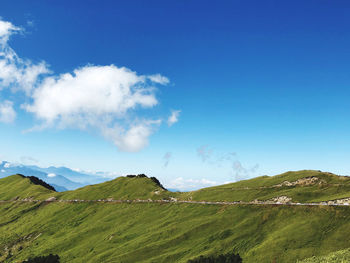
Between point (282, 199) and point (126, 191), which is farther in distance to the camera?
point (126, 191)

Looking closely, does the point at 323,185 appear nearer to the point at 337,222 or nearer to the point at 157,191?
the point at 337,222

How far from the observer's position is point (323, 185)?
8719 cm

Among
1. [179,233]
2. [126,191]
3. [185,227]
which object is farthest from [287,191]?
[126,191]

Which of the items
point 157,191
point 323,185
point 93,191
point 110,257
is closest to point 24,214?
point 93,191

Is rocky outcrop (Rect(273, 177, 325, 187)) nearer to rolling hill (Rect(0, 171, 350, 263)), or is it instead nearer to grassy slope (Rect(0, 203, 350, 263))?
rolling hill (Rect(0, 171, 350, 263))

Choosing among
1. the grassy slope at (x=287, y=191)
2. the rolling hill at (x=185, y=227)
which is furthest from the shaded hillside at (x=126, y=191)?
the grassy slope at (x=287, y=191)

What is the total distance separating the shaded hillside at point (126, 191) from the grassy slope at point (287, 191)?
2189 centimetres

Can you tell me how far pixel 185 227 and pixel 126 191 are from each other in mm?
70291

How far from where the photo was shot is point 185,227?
80.9m

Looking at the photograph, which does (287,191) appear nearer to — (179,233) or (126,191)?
(179,233)

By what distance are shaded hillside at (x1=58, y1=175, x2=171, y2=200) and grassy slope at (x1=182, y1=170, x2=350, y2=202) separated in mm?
21894

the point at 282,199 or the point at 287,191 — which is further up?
the point at 287,191

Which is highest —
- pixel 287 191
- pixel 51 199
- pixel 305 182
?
pixel 51 199

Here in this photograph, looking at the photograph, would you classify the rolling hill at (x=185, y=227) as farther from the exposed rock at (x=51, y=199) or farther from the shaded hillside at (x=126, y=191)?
the exposed rock at (x=51, y=199)
